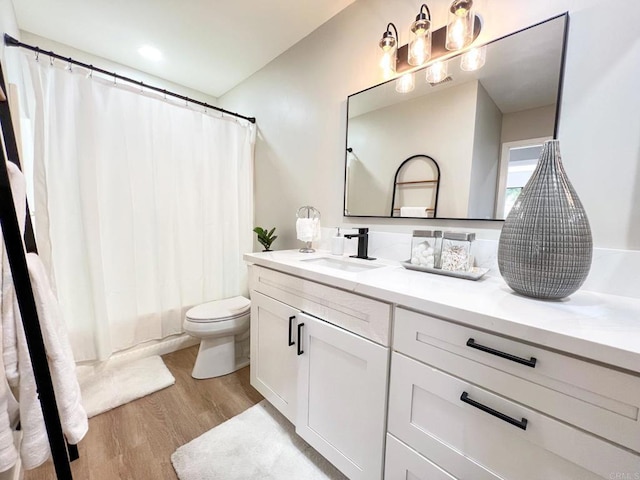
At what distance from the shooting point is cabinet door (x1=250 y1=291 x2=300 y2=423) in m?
1.21

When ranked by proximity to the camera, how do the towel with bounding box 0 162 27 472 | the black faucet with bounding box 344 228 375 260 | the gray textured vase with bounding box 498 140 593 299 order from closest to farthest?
the towel with bounding box 0 162 27 472 → the gray textured vase with bounding box 498 140 593 299 → the black faucet with bounding box 344 228 375 260

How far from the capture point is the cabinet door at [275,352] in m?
1.21

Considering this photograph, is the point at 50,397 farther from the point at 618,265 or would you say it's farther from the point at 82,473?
the point at 618,265

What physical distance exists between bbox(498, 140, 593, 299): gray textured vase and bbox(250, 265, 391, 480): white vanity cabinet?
1.36 ft

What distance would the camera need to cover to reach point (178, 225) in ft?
6.55

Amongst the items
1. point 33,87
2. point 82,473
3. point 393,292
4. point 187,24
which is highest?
point 187,24

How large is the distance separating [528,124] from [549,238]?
55 centimetres

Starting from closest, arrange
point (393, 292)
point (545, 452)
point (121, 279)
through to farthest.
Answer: point (545, 452) < point (393, 292) < point (121, 279)

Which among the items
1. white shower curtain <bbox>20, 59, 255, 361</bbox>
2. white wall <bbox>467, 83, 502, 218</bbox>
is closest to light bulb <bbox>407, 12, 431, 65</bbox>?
white wall <bbox>467, 83, 502, 218</bbox>

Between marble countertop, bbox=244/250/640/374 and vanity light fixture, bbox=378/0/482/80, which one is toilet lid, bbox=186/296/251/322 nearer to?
marble countertop, bbox=244/250/640/374

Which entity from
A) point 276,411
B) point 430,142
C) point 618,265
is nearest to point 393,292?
point 618,265

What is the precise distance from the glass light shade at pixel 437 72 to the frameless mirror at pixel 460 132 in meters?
0.02

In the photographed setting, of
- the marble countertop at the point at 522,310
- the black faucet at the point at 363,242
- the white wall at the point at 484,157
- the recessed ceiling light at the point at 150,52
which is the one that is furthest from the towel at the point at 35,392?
the recessed ceiling light at the point at 150,52

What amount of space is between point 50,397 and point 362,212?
143 cm
